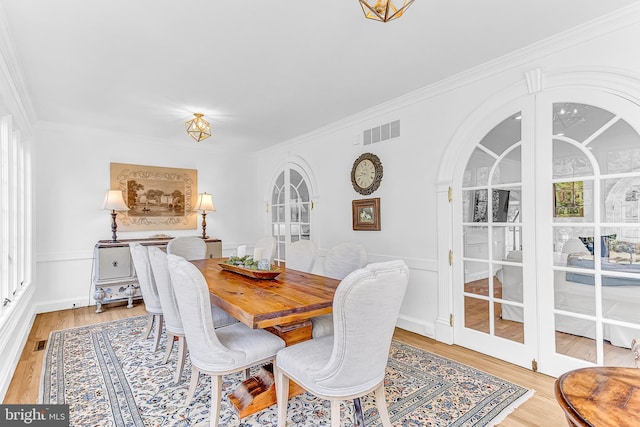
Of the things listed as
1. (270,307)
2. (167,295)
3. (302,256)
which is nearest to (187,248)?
(302,256)

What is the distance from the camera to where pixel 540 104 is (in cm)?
253

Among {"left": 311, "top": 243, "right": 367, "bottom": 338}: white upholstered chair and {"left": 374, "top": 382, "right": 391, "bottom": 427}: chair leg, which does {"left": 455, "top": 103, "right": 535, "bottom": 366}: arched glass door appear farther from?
{"left": 374, "top": 382, "right": 391, "bottom": 427}: chair leg

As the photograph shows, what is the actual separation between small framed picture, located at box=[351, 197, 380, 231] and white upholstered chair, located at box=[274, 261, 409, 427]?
2.22m

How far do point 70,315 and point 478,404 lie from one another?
483 centimetres

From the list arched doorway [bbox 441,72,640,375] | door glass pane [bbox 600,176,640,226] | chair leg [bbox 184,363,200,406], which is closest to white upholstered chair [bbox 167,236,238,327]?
chair leg [bbox 184,363,200,406]

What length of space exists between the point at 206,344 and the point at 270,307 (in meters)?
0.42

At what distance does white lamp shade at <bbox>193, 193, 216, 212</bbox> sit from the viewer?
17.5 feet

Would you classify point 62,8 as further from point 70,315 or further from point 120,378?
point 70,315

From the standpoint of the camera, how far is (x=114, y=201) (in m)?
4.53

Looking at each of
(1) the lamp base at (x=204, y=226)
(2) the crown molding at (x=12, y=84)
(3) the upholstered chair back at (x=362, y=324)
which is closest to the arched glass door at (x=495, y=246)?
(3) the upholstered chair back at (x=362, y=324)

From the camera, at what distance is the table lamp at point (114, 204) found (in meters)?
4.51

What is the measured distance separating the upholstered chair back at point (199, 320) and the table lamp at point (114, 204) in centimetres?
327

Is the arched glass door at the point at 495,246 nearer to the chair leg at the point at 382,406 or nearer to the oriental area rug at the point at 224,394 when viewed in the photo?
the oriental area rug at the point at 224,394

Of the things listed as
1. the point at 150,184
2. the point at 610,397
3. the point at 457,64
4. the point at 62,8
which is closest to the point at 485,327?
the point at 610,397
